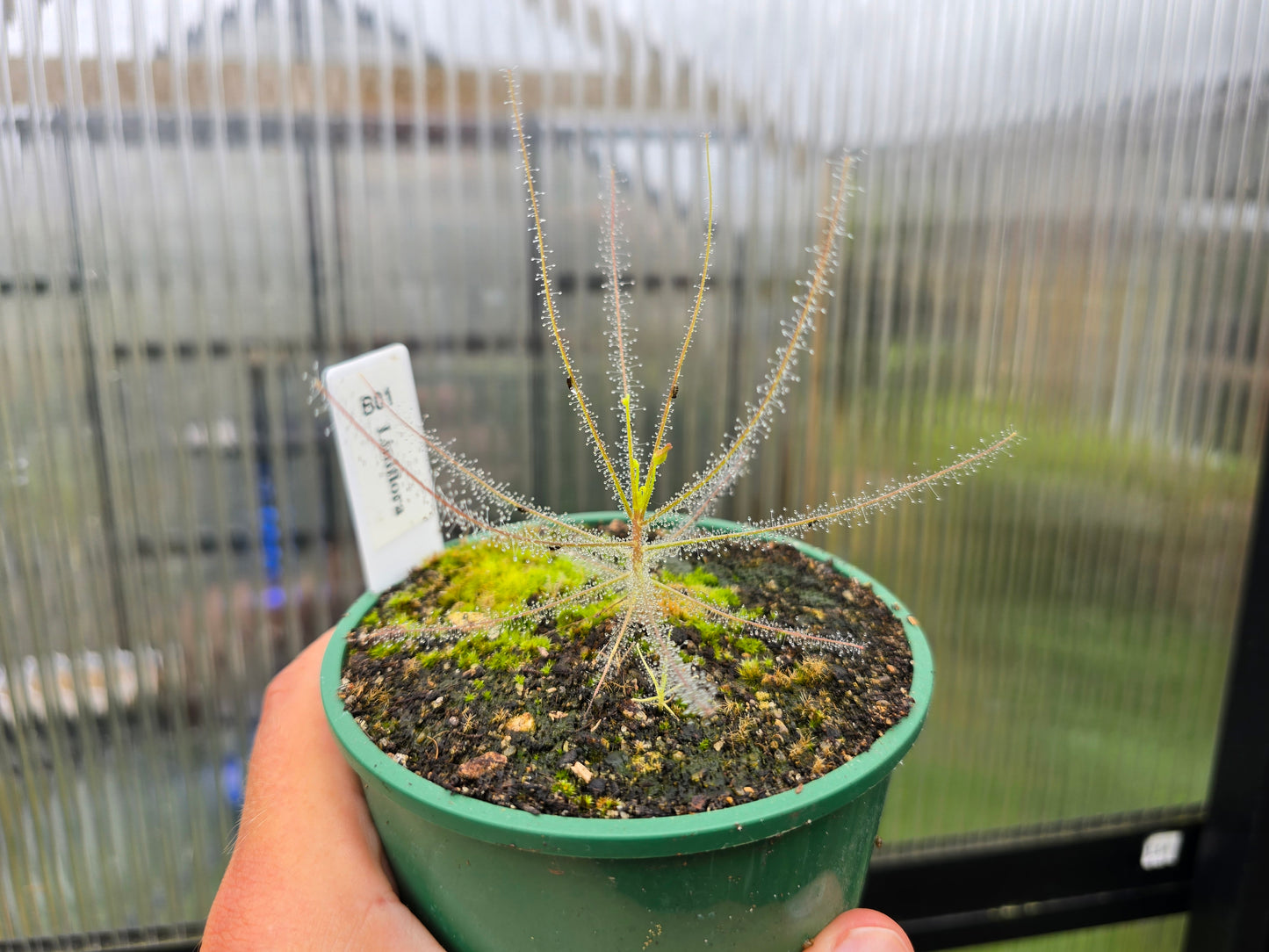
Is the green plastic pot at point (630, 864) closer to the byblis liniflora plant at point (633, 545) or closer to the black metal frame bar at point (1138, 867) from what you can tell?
the byblis liniflora plant at point (633, 545)

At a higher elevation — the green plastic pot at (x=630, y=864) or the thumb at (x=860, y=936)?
the green plastic pot at (x=630, y=864)

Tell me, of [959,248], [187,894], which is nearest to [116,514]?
[187,894]

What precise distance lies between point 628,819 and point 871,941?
0.20 m

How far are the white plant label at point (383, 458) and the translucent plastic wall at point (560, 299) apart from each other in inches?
12.5

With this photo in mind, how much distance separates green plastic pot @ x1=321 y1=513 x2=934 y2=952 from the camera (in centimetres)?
42

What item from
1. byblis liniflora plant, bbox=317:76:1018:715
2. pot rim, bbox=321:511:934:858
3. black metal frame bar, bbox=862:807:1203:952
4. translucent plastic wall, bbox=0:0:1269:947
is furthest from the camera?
black metal frame bar, bbox=862:807:1203:952

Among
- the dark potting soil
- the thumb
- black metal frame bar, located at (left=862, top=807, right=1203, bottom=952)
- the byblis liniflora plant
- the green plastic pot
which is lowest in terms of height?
black metal frame bar, located at (left=862, top=807, right=1203, bottom=952)

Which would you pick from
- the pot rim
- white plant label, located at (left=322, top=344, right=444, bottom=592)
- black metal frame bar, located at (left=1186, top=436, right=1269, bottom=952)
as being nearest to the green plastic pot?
the pot rim

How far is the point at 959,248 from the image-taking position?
1.05 meters

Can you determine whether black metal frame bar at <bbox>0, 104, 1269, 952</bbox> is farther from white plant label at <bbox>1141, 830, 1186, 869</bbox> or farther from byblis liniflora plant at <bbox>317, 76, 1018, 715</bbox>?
byblis liniflora plant at <bbox>317, 76, 1018, 715</bbox>

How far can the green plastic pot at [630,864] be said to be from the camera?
423mm

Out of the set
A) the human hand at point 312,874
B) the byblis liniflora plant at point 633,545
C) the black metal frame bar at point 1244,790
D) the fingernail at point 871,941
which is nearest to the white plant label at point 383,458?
the byblis liniflora plant at point 633,545

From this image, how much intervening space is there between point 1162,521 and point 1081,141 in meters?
0.57

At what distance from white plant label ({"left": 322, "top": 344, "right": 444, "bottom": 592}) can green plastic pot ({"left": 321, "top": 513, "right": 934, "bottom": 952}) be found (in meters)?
0.17
